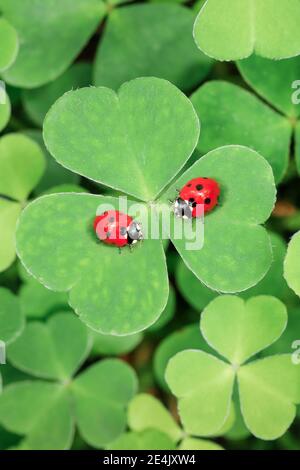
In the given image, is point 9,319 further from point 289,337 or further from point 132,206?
point 289,337

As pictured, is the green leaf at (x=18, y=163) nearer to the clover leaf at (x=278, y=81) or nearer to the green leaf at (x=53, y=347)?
the green leaf at (x=53, y=347)

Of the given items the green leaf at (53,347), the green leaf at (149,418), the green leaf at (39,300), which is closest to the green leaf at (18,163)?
A: the green leaf at (39,300)

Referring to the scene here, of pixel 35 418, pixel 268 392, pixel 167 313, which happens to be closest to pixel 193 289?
pixel 167 313

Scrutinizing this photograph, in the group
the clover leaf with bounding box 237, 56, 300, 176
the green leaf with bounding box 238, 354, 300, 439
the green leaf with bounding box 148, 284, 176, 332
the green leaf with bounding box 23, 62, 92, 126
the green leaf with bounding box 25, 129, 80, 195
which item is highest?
the clover leaf with bounding box 237, 56, 300, 176

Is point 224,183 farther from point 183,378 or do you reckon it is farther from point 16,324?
point 16,324

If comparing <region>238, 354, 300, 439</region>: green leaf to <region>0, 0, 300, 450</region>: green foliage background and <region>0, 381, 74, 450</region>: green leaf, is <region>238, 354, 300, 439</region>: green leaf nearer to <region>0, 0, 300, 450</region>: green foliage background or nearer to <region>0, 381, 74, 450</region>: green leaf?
<region>0, 0, 300, 450</region>: green foliage background

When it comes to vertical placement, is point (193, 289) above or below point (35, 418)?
above

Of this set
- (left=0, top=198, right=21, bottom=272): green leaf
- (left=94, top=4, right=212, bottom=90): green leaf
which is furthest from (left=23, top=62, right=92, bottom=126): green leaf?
(left=0, top=198, right=21, bottom=272): green leaf
